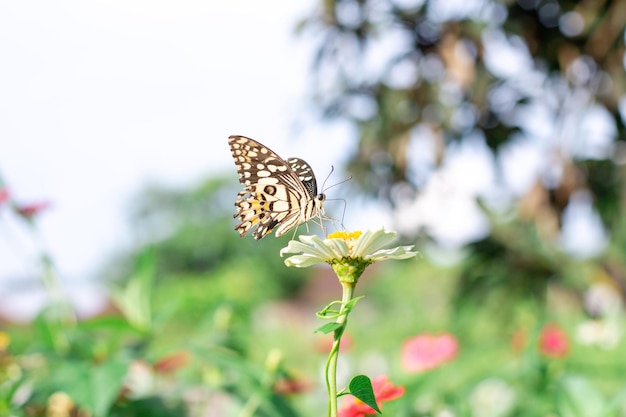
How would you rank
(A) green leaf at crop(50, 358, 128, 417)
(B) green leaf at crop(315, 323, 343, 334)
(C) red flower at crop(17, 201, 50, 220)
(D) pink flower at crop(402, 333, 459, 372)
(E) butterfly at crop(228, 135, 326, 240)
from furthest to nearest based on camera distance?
(D) pink flower at crop(402, 333, 459, 372) → (C) red flower at crop(17, 201, 50, 220) → (A) green leaf at crop(50, 358, 128, 417) → (E) butterfly at crop(228, 135, 326, 240) → (B) green leaf at crop(315, 323, 343, 334)

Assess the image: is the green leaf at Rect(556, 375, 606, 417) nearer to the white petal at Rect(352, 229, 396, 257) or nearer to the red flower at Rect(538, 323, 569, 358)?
the white petal at Rect(352, 229, 396, 257)

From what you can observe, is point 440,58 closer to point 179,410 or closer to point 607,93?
point 607,93

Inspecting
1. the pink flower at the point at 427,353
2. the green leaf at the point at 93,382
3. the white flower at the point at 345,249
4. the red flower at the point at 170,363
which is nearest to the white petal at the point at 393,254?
the white flower at the point at 345,249

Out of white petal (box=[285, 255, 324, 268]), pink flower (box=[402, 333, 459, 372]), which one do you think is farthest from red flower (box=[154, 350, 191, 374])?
white petal (box=[285, 255, 324, 268])

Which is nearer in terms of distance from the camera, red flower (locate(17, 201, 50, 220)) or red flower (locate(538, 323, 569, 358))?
red flower (locate(17, 201, 50, 220))

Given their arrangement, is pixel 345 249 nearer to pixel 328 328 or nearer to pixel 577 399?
pixel 328 328

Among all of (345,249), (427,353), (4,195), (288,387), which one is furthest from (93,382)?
(427,353)

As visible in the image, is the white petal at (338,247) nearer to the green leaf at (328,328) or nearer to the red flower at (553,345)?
the green leaf at (328,328)

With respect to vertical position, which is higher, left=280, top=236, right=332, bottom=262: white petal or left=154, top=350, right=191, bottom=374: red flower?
left=280, top=236, right=332, bottom=262: white petal
